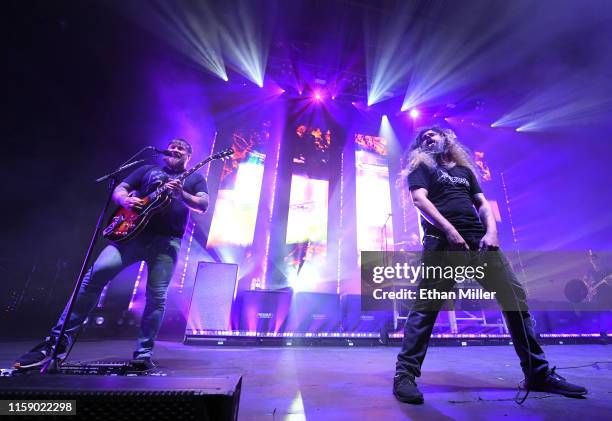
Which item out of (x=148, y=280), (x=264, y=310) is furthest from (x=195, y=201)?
(x=264, y=310)

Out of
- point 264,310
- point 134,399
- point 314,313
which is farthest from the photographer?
point 314,313

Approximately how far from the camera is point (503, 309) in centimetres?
159

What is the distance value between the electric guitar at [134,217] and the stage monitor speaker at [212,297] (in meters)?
2.17

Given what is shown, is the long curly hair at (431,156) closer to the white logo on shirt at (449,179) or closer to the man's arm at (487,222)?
the white logo on shirt at (449,179)

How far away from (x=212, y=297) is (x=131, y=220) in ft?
7.65

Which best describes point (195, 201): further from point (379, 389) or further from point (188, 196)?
point (379, 389)

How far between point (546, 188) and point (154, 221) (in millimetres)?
9845

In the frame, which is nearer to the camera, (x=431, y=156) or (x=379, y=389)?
(x=379, y=389)

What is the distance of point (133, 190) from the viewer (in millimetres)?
2303

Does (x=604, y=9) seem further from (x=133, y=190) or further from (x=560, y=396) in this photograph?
(x=133, y=190)

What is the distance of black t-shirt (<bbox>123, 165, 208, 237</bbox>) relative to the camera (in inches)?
84.4

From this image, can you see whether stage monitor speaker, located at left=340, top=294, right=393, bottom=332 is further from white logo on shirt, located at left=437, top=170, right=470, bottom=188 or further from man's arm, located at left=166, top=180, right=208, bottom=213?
man's arm, located at left=166, top=180, right=208, bottom=213

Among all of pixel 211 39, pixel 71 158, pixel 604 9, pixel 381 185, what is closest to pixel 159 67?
pixel 211 39

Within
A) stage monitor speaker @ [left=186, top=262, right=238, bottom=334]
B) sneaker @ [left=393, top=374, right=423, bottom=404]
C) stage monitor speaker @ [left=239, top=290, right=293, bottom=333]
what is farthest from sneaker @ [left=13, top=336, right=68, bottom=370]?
stage monitor speaker @ [left=239, top=290, right=293, bottom=333]
